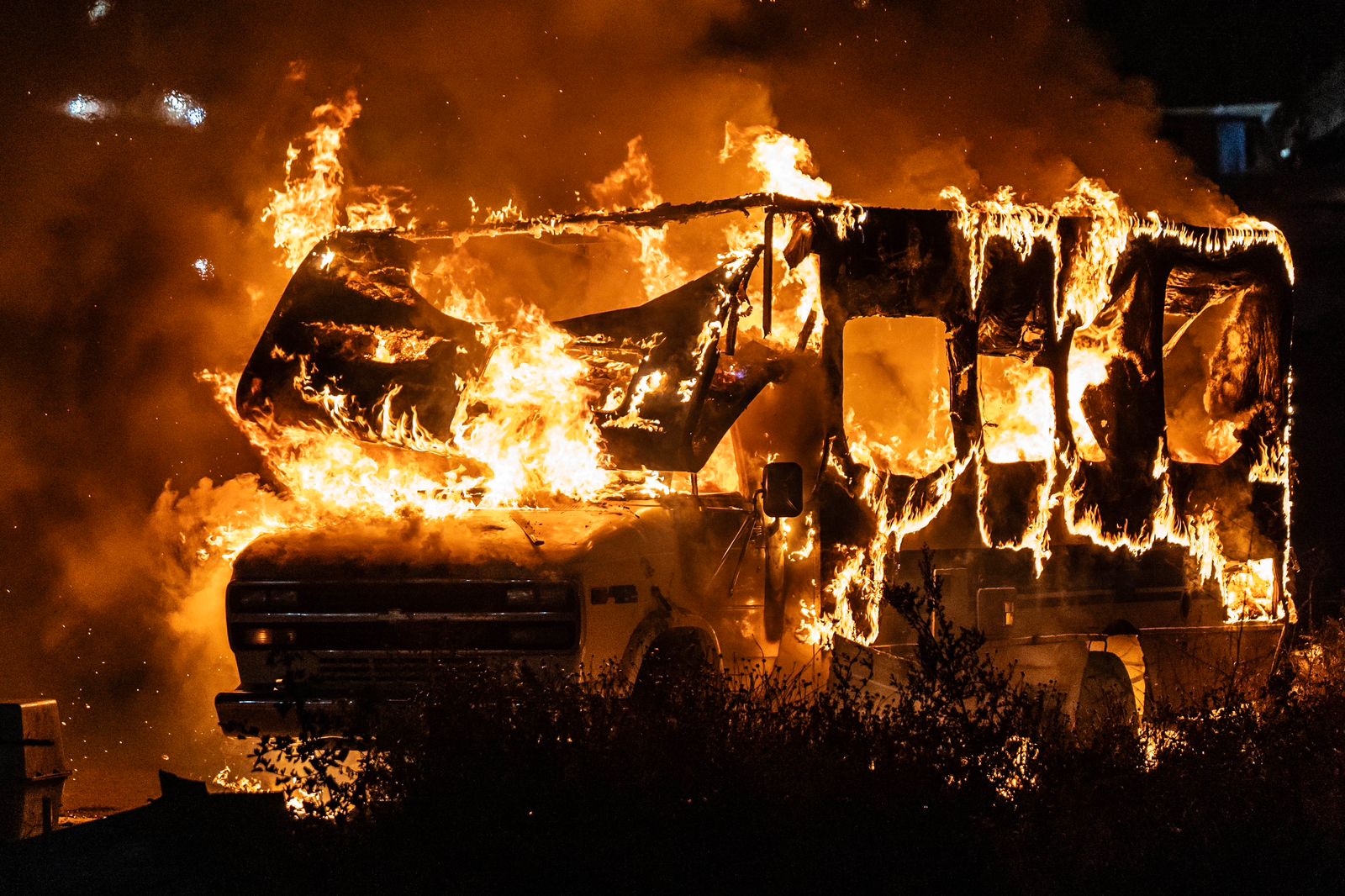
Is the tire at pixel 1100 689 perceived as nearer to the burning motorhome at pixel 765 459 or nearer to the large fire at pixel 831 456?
the burning motorhome at pixel 765 459

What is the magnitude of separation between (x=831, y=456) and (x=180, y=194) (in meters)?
7.94

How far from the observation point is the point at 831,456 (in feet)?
24.3

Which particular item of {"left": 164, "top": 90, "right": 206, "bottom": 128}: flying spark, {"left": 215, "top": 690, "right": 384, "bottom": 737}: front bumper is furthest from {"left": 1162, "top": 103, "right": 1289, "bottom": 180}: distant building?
{"left": 215, "top": 690, "right": 384, "bottom": 737}: front bumper

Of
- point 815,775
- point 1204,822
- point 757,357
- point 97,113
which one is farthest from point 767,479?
point 97,113

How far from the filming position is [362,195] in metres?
11.9

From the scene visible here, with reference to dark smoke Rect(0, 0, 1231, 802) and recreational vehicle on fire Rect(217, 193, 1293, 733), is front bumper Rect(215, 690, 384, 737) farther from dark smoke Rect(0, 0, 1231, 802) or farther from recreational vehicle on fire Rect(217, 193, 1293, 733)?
dark smoke Rect(0, 0, 1231, 802)

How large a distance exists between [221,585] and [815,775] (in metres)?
6.11

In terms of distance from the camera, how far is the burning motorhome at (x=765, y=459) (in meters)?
6.95

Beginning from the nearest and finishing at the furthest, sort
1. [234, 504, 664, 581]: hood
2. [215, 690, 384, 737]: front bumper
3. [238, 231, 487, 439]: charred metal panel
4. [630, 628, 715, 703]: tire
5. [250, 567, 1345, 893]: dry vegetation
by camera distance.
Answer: [250, 567, 1345, 893]: dry vegetation < [215, 690, 384, 737]: front bumper < [630, 628, 715, 703]: tire < [234, 504, 664, 581]: hood < [238, 231, 487, 439]: charred metal panel

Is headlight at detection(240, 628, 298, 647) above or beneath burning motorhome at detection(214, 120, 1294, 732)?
beneath

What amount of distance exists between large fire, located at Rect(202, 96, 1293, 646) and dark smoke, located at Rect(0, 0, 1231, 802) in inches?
100

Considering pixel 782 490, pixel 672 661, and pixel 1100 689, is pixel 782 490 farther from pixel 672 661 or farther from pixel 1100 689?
pixel 1100 689

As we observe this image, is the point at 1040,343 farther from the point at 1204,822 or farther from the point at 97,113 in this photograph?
the point at 97,113

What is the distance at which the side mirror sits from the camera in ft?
22.5
